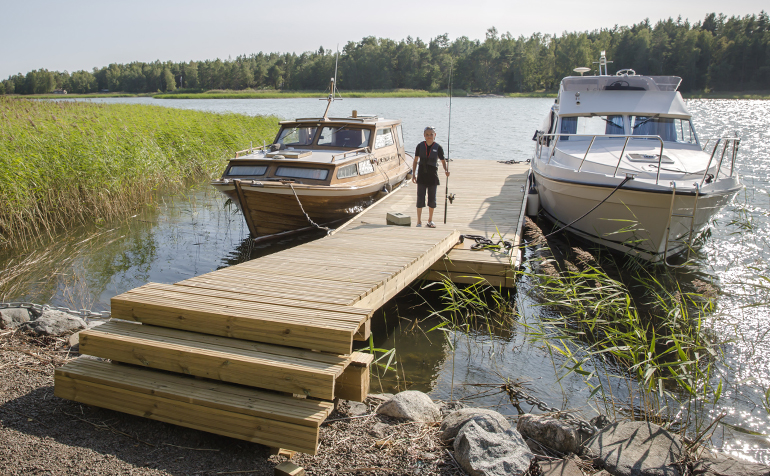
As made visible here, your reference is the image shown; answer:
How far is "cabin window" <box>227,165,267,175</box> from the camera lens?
→ 9781mm

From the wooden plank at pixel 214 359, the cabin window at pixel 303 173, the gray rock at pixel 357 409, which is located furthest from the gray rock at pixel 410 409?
the cabin window at pixel 303 173

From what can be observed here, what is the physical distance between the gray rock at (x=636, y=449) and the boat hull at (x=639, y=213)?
154 inches

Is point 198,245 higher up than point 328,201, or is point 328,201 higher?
point 328,201

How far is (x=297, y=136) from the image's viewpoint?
1146cm

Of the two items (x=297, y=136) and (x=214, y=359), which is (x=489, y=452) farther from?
(x=297, y=136)

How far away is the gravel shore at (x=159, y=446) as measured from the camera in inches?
117

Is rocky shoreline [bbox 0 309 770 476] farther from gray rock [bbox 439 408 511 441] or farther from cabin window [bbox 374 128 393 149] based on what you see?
cabin window [bbox 374 128 393 149]

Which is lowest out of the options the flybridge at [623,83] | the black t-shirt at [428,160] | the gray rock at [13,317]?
the gray rock at [13,317]

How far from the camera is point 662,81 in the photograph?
34.8ft

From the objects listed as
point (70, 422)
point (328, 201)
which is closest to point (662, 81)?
point (328, 201)

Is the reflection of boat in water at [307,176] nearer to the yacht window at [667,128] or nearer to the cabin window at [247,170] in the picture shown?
the cabin window at [247,170]

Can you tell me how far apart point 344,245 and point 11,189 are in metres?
6.44

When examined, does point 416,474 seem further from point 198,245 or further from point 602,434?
point 198,245

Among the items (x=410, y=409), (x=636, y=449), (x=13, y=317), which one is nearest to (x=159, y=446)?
(x=410, y=409)
